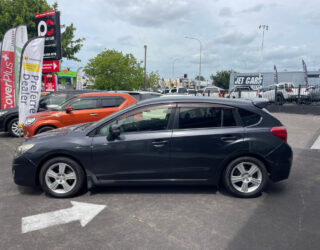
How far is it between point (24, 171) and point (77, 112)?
3.99 meters

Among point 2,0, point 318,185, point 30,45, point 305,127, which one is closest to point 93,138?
point 318,185

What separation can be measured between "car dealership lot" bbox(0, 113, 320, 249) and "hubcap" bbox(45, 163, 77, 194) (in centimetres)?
19

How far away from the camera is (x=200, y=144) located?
404cm

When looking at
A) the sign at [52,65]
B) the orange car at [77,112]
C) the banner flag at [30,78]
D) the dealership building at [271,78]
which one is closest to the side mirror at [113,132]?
the orange car at [77,112]

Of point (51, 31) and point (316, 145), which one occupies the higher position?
point (51, 31)

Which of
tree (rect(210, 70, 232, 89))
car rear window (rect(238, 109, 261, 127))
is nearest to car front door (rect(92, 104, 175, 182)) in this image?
car rear window (rect(238, 109, 261, 127))

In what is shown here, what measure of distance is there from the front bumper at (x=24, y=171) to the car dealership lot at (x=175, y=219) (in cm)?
28

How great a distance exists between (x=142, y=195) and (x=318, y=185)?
313cm

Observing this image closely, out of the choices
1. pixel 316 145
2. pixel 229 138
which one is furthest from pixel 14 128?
pixel 316 145

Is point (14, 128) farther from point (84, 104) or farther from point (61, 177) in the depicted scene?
point (61, 177)

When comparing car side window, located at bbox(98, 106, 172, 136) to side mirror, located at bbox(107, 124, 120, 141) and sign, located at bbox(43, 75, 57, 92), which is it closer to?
side mirror, located at bbox(107, 124, 120, 141)

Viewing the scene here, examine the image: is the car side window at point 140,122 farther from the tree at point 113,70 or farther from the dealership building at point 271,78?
the dealership building at point 271,78

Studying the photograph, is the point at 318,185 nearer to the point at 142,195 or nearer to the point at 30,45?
the point at 142,195

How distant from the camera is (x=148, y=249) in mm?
2793
